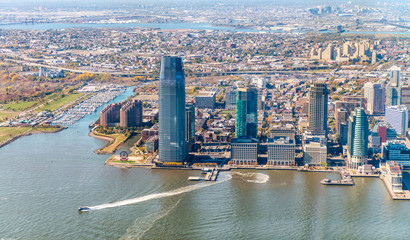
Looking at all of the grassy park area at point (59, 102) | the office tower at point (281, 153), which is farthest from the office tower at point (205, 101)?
the office tower at point (281, 153)

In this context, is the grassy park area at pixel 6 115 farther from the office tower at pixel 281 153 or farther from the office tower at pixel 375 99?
the office tower at pixel 375 99

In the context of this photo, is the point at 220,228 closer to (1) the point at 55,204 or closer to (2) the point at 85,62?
(1) the point at 55,204

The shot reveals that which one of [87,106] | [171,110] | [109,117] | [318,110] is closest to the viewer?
[171,110]

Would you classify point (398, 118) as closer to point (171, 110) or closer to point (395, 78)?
point (395, 78)

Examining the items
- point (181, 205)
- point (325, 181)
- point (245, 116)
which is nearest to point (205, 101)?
point (245, 116)

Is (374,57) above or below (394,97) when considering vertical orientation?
above

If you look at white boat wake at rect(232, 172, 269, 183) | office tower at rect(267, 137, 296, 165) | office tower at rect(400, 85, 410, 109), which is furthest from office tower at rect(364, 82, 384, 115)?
white boat wake at rect(232, 172, 269, 183)

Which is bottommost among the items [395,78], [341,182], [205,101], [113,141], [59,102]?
[341,182]

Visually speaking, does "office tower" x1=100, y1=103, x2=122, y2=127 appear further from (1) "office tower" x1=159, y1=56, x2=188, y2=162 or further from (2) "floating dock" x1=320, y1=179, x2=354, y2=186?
(2) "floating dock" x1=320, y1=179, x2=354, y2=186
